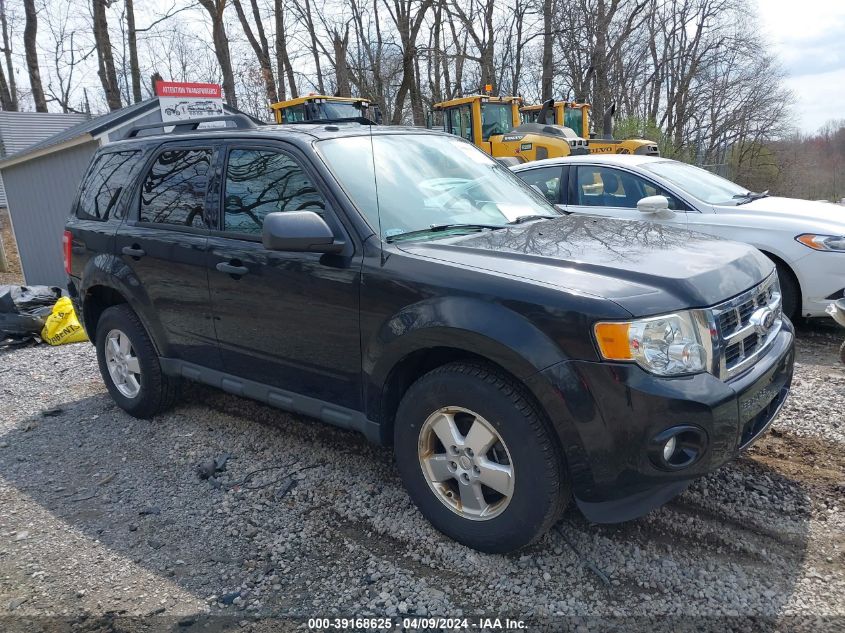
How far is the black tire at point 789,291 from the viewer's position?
577 centimetres

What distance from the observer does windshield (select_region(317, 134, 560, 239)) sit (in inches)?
129

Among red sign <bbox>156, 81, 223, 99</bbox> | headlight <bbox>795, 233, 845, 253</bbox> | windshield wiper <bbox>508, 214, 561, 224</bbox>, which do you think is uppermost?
red sign <bbox>156, 81, 223, 99</bbox>

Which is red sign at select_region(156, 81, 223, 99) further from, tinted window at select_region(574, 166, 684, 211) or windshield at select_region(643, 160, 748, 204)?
windshield at select_region(643, 160, 748, 204)

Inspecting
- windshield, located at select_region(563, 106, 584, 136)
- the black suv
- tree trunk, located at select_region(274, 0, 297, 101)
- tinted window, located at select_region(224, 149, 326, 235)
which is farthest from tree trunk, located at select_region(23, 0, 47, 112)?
tinted window, located at select_region(224, 149, 326, 235)

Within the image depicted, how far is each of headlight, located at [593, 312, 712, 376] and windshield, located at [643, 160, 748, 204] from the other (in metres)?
4.41

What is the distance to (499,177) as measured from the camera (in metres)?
4.10

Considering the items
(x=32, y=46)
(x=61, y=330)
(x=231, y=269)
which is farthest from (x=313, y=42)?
(x=231, y=269)

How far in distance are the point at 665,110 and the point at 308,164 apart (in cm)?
3650

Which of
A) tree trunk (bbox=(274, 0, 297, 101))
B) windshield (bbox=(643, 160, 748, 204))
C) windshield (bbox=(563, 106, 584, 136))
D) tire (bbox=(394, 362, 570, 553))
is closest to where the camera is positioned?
tire (bbox=(394, 362, 570, 553))

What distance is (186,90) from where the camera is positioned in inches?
445

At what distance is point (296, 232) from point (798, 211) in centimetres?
522

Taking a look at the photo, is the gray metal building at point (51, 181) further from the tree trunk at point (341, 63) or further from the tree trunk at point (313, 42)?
the tree trunk at point (313, 42)

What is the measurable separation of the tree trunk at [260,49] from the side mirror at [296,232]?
27.9 metres

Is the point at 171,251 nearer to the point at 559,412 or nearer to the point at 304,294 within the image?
the point at 304,294
